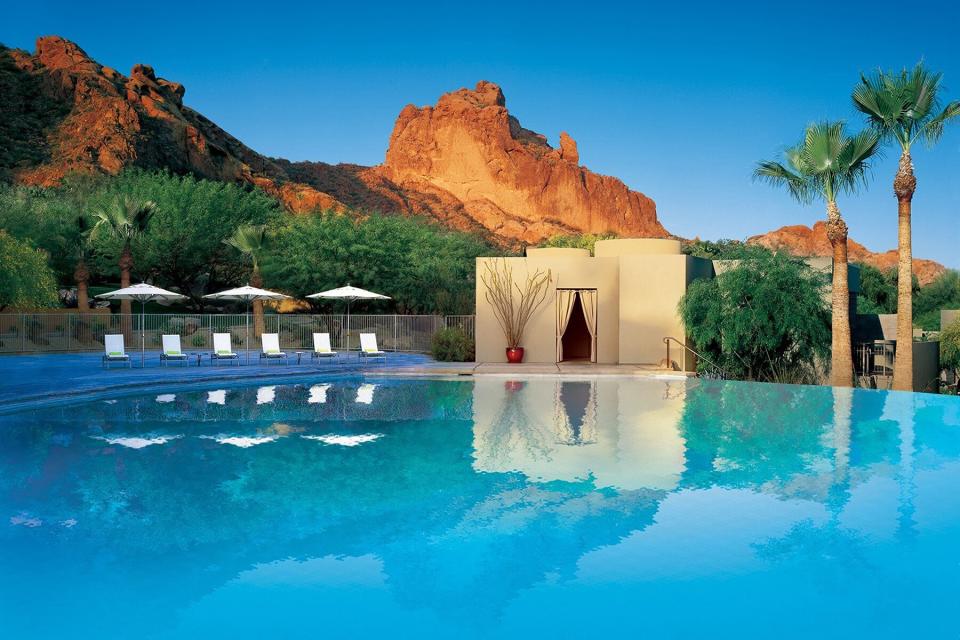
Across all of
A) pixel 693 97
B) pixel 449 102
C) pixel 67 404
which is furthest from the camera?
pixel 449 102

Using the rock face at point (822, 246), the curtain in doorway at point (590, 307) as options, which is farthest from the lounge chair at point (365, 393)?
the rock face at point (822, 246)

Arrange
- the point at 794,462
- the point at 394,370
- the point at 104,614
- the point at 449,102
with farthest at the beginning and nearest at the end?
1. the point at 449,102
2. the point at 394,370
3. the point at 794,462
4. the point at 104,614

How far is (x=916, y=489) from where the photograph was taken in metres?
7.51

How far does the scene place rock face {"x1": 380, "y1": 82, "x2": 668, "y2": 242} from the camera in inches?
3319

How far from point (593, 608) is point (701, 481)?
340 cm

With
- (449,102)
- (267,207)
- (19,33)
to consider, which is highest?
(449,102)

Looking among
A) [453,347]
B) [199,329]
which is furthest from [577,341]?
[199,329]

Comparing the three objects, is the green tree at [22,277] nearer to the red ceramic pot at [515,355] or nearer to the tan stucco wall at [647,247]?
the red ceramic pot at [515,355]

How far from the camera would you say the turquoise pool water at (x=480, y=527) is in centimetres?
464

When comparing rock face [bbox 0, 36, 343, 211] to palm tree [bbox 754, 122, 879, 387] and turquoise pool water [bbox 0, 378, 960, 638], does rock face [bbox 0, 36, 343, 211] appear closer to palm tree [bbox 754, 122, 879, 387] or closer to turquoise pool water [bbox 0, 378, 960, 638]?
turquoise pool water [bbox 0, 378, 960, 638]

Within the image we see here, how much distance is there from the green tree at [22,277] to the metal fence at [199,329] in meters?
1.23

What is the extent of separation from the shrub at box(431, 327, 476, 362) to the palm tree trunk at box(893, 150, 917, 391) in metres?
10.5

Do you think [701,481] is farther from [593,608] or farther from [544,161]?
[544,161]

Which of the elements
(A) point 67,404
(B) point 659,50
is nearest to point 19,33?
(B) point 659,50
